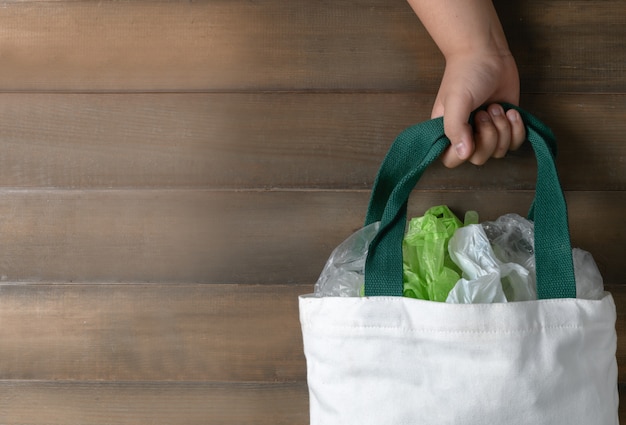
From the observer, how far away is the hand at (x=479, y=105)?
650mm

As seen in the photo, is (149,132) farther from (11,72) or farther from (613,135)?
(613,135)

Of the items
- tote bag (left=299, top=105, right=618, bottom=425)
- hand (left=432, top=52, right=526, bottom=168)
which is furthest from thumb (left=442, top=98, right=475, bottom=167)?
tote bag (left=299, top=105, right=618, bottom=425)

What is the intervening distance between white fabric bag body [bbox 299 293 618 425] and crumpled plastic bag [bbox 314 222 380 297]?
0.04 meters

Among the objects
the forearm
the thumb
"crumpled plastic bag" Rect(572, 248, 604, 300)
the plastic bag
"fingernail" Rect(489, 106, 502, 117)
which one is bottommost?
"crumpled plastic bag" Rect(572, 248, 604, 300)

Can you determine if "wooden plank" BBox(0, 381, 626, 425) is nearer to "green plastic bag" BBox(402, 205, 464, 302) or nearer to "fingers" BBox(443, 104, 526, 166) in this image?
"green plastic bag" BBox(402, 205, 464, 302)

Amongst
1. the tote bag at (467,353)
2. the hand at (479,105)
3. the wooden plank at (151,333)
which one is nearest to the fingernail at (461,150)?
the hand at (479,105)

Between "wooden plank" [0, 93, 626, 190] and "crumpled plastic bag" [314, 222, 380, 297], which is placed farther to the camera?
"wooden plank" [0, 93, 626, 190]

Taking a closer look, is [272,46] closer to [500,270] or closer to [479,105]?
[479,105]

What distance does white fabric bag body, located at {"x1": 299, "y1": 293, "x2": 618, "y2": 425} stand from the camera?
0.53 metres

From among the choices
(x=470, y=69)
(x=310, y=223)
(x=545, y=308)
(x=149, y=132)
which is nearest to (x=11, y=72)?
(x=149, y=132)

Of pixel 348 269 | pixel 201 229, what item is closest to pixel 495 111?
pixel 348 269

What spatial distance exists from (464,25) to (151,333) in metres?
0.53

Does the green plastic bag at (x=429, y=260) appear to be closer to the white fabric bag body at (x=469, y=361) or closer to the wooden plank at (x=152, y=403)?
the white fabric bag body at (x=469, y=361)

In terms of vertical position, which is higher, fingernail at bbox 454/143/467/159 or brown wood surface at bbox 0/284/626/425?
fingernail at bbox 454/143/467/159
